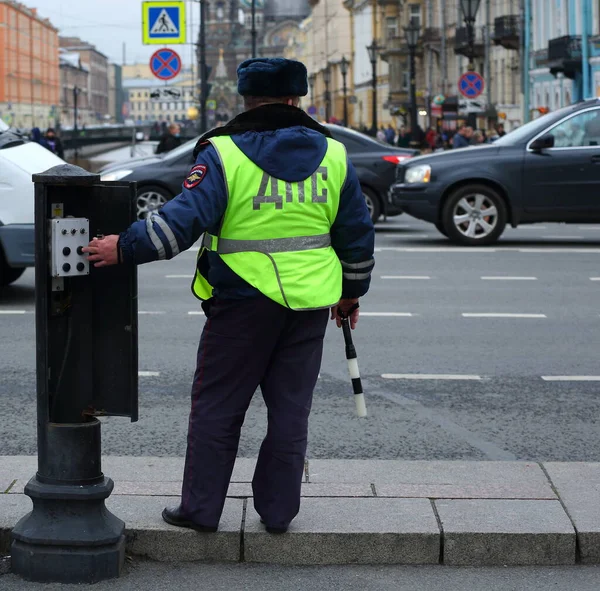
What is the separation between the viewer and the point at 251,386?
179 inches

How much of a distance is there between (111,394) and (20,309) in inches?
266

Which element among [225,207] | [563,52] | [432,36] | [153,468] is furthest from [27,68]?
[225,207]

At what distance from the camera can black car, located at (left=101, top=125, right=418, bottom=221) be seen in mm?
19328

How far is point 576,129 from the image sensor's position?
1675cm

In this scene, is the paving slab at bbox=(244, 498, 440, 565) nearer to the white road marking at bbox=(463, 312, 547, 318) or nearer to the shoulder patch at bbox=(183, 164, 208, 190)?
the shoulder patch at bbox=(183, 164, 208, 190)

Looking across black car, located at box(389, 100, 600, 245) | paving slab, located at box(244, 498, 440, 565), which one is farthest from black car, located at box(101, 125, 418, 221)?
paving slab, located at box(244, 498, 440, 565)

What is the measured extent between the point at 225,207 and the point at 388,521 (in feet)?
3.80

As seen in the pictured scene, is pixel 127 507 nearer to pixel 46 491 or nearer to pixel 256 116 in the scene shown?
pixel 46 491

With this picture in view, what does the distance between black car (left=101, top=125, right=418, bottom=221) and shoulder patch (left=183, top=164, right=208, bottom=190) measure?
48.9 ft

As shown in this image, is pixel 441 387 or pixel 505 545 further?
pixel 441 387

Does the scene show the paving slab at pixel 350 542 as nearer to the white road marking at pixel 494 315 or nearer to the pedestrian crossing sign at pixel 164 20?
the white road marking at pixel 494 315

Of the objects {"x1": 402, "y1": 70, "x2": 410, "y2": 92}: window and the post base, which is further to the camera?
{"x1": 402, "y1": 70, "x2": 410, "y2": 92}: window

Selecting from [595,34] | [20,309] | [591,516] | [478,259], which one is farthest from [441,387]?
[595,34]

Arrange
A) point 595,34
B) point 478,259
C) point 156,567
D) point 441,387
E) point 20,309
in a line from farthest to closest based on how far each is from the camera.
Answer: point 595,34 → point 478,259 → point 20,309 → point 441,387 → point 156,567
